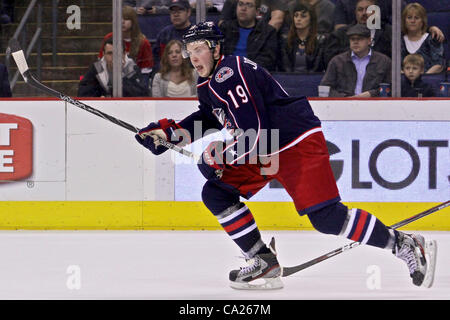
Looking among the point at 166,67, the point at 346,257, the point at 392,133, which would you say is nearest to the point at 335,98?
the point at 392,133

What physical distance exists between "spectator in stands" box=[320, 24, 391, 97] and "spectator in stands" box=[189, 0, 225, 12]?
29.4 inches

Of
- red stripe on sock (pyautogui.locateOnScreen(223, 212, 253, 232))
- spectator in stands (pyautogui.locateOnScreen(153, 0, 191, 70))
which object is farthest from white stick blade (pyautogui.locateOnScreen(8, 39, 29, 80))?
spectator in stands (pyautogui.locateOnScreen(153, 0, 191, 70))

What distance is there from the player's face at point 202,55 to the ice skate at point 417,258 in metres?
0.95

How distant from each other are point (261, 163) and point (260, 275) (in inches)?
16.9

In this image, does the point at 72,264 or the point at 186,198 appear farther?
the point at 186,198

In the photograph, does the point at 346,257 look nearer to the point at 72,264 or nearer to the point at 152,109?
the point at 72,264

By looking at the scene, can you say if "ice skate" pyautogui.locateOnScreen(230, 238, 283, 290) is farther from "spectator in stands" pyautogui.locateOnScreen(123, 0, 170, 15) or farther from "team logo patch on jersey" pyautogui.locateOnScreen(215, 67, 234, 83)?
"spectator in stands" pyautogui.locateOnScreen(123, 0, 170, 15)

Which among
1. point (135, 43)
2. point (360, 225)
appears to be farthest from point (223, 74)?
point (135, 43)

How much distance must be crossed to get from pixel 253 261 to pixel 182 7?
2.36 m

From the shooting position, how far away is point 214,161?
341 cm

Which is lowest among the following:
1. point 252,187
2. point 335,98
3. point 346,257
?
point 346,257

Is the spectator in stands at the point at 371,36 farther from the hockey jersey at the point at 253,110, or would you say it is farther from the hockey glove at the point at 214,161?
the hockey glove at the point at 214,161

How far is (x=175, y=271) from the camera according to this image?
3.91 metres
